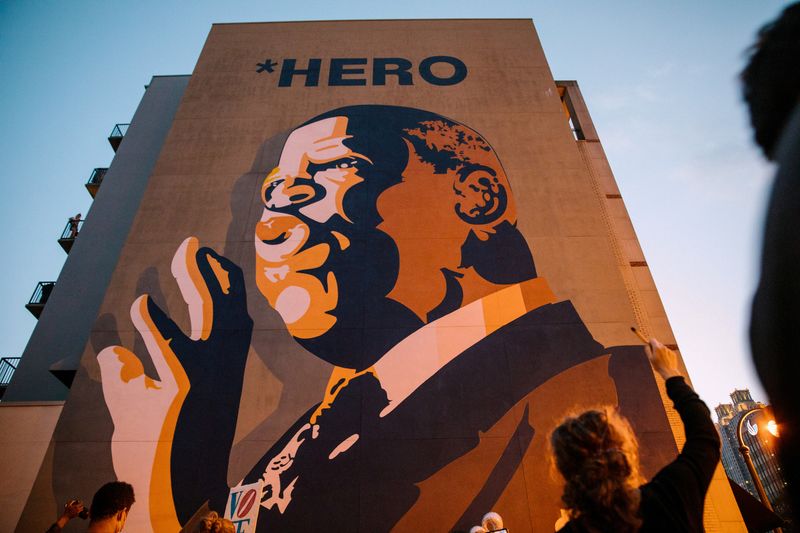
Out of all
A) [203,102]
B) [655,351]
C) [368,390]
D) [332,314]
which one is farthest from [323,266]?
[655,351]

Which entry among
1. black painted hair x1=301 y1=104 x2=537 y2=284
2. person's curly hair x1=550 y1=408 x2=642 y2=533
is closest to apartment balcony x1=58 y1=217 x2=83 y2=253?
black painted hair x1=301 y1=104 x2=537 y2=284

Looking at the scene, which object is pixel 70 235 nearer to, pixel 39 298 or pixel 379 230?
pixel 39 298

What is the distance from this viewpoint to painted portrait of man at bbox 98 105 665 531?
7180 mm

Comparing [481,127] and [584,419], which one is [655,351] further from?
[481,127]

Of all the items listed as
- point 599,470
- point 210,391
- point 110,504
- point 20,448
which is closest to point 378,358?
point 210,391

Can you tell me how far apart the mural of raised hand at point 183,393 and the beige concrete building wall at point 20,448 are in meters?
1.16

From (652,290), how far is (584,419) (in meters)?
9.50

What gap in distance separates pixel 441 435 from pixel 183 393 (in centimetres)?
479

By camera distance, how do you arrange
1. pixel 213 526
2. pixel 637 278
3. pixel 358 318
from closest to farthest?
pixel 213 526, pixel 358 318, pixel 637 278

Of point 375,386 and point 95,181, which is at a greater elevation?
point 95,181

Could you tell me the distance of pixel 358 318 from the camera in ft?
28.7

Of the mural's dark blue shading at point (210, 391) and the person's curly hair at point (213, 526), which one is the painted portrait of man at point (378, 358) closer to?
the mural's dark blue shading at point (210, 391)

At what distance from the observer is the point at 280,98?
1222cm

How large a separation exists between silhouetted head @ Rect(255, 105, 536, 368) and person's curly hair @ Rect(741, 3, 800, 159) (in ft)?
25.4
